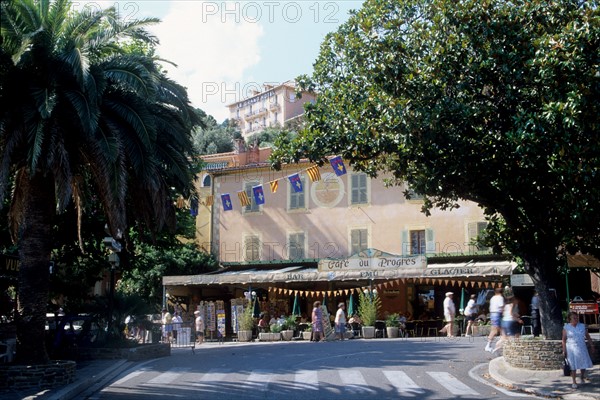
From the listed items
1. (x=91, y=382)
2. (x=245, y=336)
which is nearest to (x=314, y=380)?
(x=91, y=382)

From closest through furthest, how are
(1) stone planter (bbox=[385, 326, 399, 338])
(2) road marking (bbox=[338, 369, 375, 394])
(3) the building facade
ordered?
(2) road marking (bbox=[338, 369, 375, 394]) → (1) stone planter (bbox=[385, 326, 399, 338]) → (3) the building facade

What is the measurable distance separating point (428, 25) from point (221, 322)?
21.2 m

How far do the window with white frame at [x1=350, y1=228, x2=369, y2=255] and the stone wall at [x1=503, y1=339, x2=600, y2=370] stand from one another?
20233 mm

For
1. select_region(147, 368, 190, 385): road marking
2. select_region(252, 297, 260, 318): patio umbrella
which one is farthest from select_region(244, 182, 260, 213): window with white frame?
select_region(147, 368, 190, 385): road marking

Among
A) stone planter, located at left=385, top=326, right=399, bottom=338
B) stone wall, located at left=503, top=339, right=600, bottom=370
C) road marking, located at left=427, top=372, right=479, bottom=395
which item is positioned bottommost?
stone planter, located at left=385, top=326, right=399, bottom=338

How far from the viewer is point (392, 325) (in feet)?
93.8

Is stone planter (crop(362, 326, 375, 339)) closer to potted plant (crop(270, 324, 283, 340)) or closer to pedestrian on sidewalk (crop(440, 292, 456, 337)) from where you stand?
pedestrian on sidewalk (crop(440, 292, 456, 337))

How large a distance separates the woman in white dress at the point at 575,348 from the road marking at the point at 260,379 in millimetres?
5758

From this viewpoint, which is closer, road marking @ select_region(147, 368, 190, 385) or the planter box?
road marking @ select_region(147, 368, 190, 385)

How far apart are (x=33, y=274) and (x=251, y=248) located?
23.8 metres

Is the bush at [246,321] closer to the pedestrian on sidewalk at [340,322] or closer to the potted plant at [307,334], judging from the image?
the potted plant at [307,334]

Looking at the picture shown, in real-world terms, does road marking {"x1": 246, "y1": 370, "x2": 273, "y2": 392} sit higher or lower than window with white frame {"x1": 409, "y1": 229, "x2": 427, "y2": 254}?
lower

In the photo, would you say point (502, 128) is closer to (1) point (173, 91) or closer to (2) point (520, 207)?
(2) point (520, 207)

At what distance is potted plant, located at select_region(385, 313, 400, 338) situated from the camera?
1116 inches
